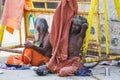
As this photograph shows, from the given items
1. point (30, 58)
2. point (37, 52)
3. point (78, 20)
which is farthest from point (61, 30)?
point (30, 58)

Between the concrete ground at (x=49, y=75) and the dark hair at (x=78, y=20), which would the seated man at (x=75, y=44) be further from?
the concrete ground at (x=49, y=75)

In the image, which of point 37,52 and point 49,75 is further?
point 37,52

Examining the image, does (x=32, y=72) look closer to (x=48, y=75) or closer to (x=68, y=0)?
(x=48, y=75)

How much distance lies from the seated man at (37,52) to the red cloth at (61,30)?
1.18ft

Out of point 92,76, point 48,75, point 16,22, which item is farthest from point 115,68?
point 16,22

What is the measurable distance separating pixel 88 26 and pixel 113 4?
1.23 metres

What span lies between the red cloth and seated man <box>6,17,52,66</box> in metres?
0.36

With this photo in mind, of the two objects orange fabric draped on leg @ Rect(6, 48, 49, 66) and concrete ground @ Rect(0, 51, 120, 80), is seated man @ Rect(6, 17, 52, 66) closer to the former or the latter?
orange fabric draped on leg @ Rect(6, 48, 49, 66)

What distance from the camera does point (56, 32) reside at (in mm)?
6062

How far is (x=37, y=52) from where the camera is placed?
6.40 meters

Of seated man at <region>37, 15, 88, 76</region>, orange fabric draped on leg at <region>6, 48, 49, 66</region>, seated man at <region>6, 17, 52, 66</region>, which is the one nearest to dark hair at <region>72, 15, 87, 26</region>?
seated man at <region>37, 15, 88, 76</region>

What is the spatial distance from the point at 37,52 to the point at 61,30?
63 cm

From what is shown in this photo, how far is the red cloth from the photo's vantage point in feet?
19.6

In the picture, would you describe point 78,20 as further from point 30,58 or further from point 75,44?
point 30,58
